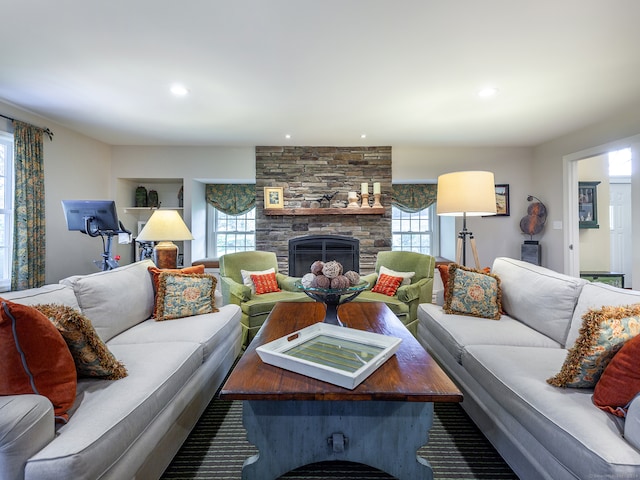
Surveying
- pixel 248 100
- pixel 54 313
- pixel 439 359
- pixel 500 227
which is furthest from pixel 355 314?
pixel 500 227

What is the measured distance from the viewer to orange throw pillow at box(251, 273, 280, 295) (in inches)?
127

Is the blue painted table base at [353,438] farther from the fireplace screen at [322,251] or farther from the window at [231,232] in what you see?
the window at [231,232]

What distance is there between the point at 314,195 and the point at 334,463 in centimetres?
364

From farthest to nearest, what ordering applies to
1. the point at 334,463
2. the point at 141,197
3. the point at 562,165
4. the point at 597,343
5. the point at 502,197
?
the point at 141,197, the point at 502,197, the point at 562,165, the point at 334,463, the point at 597,343

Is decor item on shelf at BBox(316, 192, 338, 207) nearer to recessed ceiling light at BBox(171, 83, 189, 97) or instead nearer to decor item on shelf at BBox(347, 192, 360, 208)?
decor item on shelf at BBox(347, 192, 360, 208)

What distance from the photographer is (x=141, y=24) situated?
72.3 inches

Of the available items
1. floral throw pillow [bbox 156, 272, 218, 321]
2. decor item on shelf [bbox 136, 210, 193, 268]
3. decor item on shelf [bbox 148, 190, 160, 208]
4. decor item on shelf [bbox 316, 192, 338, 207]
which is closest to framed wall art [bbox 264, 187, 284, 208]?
decor item on shelf [bbox 316, 192, 338, 207]

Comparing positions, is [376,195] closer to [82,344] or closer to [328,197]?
[328,197]

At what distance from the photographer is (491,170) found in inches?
184

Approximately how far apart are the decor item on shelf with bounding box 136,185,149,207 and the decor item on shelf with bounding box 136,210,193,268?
2.47m

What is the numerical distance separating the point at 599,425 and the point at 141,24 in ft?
9.66

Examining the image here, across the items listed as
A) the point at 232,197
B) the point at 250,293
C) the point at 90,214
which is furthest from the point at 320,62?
the point at 232,197

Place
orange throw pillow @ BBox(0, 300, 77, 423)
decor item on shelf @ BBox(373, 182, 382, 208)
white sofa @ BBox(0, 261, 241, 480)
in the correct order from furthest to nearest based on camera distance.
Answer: decor item on shelf @ BBox(373, 182, 382, 208) < orange throw pillow @ BBox(0, 300, 77, 423) < white sofa @ BBox(0, 261, 241, 480)

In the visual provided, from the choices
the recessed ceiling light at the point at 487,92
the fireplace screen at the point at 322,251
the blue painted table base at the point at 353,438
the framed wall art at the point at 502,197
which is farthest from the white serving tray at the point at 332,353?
the framed wall art at the point at 502,197
